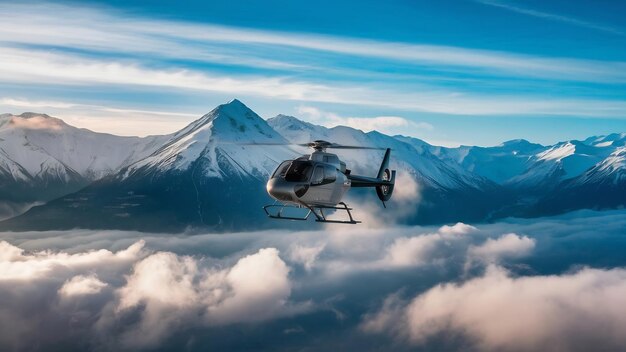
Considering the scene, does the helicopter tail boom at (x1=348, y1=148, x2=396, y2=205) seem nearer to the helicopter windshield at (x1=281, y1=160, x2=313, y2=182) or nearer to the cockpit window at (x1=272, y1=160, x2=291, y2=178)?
the helicopter windshield at (x1=281, y1=160, x2=313, y2=182)

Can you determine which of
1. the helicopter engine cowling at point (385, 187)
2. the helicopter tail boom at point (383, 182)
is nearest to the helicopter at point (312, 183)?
the helicopter tail boom at point (383, 182)

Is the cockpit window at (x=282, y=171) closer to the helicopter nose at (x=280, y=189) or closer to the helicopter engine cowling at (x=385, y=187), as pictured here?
the helicopter nose at (x=280, y=189)

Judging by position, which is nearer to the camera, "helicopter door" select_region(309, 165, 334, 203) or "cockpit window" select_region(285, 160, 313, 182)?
"cockpit window" select_region(285, 160, 313, 182)

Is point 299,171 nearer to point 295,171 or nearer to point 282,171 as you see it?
point 295,171

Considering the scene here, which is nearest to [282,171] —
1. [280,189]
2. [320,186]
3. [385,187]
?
[280,189]

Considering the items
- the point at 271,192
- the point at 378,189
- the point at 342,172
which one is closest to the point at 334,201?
the point at 342,172

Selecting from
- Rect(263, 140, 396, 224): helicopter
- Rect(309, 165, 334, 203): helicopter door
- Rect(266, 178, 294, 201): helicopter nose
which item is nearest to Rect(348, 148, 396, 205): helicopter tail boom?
Rect(263, 140, 396, 224): helicopter

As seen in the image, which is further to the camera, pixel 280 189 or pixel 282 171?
pixel 282 171

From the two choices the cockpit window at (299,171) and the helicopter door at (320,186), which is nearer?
the cockpit window at (299,171)
